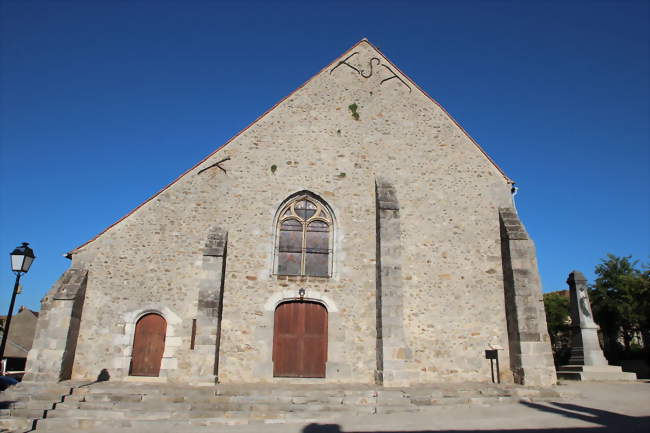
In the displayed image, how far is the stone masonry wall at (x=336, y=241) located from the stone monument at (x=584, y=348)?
4.24 meters

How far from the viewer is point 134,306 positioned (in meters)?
11.2

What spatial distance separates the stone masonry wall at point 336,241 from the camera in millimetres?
11250

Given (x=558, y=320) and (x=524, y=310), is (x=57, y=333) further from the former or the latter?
(x=558, y=320)

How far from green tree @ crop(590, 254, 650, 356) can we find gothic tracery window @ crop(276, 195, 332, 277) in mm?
16539

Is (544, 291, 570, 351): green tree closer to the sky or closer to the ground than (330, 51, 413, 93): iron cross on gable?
closer to the ground

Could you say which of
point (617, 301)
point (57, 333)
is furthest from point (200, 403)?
point (617, 301)

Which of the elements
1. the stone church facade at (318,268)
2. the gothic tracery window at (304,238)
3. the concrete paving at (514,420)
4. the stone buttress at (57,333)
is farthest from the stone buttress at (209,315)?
the stone buttress at (57,333)

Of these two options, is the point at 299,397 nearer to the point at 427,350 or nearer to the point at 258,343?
the point at 258,343

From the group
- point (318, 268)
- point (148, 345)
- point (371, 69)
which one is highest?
point (371, 69)

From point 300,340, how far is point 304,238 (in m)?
2.74

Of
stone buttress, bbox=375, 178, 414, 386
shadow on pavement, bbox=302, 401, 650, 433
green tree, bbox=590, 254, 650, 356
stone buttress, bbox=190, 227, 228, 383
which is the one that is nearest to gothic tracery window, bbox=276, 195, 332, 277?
stone buttress, bbox=375, 178, 414, 386

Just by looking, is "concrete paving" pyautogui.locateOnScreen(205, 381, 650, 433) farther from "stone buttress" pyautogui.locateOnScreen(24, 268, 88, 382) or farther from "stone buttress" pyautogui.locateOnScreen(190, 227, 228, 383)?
"stone buttress" pyautogui.locateOnScreen(24, 268, 88, 382)

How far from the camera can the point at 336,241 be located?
1226cm

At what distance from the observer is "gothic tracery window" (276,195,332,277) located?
39.8 feet
